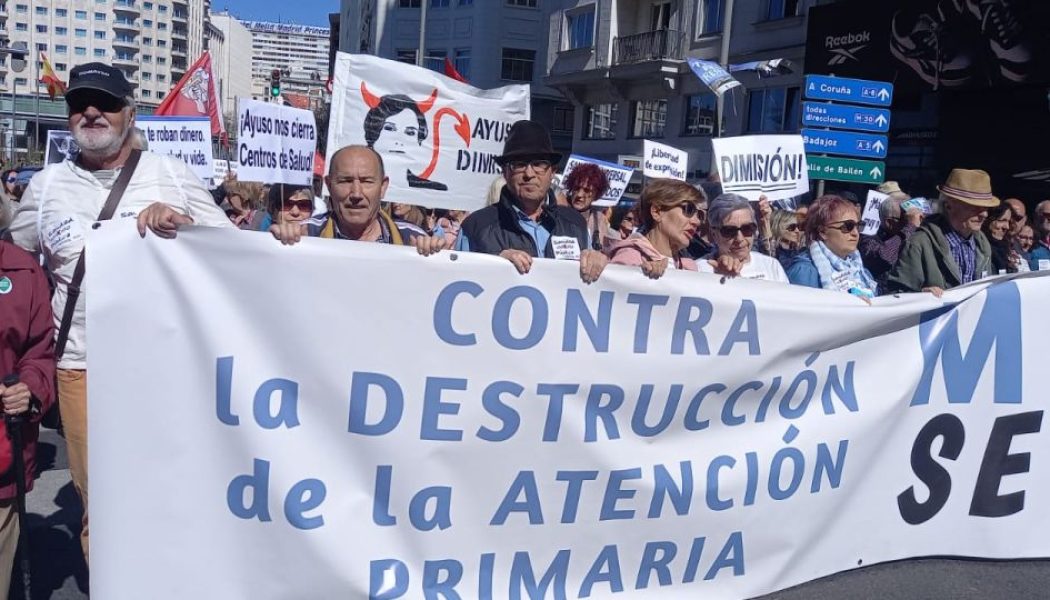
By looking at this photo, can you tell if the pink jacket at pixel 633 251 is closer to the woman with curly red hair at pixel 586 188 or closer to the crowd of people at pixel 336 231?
the crowd of people at pixel 336 231

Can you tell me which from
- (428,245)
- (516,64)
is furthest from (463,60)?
(428,245)

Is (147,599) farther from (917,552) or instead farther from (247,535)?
(917,552)

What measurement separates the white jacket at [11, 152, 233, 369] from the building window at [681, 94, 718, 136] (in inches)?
874

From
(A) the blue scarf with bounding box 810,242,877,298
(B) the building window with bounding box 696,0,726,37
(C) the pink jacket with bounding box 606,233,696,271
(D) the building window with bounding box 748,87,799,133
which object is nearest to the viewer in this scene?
(C) the pink jacket with bounding box 606,233,696,271

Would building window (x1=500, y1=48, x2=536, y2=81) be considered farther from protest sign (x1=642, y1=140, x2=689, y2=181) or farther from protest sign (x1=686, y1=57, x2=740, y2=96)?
protest sign (x1=642, y1=140, x2=689, y2=181)

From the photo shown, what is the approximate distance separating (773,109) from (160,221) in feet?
68.5

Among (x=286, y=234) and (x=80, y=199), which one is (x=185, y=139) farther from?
(x=286, y=234)

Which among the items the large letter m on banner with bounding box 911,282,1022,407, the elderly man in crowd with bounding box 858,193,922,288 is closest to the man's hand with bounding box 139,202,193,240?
the large letter m on banner with bounding box 911,282,1022,407

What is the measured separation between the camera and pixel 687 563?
11.6 feet

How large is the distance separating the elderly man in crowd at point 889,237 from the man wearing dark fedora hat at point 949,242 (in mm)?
2722

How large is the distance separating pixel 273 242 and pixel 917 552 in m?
2.86

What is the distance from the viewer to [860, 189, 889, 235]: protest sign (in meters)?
9.69

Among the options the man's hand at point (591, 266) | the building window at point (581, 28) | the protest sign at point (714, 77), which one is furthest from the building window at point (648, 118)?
the man's hand at point (591, 266)

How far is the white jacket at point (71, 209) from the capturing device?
314cm
